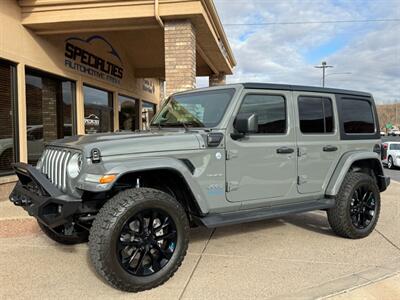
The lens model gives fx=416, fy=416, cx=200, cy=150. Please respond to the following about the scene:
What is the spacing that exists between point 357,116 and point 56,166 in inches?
156

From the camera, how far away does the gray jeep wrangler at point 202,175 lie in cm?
363

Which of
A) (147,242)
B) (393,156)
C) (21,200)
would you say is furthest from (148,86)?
(147,242)

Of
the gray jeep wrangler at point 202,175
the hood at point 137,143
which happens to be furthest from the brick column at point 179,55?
the hood at point 137,143

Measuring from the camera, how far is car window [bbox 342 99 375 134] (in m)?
5.53

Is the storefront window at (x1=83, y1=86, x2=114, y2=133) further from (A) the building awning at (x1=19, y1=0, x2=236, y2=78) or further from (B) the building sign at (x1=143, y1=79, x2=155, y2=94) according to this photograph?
(B) the building sign at (x1=143, y1=79, x2=155, y2=94)

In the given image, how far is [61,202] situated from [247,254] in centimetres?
225

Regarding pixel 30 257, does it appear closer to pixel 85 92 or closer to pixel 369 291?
pixel 369 291

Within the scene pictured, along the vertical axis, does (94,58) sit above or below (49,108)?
above

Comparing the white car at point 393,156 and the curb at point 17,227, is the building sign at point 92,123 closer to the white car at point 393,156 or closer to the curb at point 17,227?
the curb at point 17,227

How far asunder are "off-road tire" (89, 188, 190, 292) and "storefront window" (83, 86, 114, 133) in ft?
27.2

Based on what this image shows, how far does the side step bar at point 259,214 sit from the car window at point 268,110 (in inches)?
34.9

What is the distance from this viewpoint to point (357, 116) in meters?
5.70

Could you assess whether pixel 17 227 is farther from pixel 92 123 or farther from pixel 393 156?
pixel 393 156

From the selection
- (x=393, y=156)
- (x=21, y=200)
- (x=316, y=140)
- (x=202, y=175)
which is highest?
(x=316, y=140)
